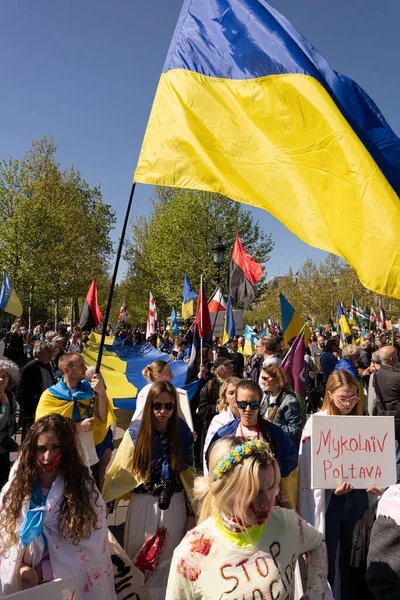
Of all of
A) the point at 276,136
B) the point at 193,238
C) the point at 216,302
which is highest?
the point at 193,238

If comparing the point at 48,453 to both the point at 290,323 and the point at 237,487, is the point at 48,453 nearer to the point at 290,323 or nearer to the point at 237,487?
the point at 237,487

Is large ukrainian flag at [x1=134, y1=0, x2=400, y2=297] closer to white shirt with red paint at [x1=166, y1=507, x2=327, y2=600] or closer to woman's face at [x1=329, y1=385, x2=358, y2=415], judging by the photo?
woman's face at [x1=329, y1=385, x2=358, y2=415]

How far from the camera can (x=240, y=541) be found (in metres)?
1.89

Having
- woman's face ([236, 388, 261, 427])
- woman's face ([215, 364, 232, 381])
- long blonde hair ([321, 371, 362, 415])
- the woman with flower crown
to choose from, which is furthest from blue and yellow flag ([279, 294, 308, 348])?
the woman with flower crown

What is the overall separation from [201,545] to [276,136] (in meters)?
2.73

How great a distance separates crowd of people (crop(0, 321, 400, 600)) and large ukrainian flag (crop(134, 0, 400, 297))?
4.11 feet

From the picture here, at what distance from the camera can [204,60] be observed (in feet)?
12.6

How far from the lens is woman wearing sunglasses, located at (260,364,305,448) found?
165 inches

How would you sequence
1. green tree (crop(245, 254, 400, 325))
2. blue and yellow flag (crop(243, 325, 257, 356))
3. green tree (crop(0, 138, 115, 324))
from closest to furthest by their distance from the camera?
blue and yellow flag (crop(243, 325, 257, 356))
green tree (crop(0, 138, 115, 324))
green tree (crop(245, 254, 400, 325))

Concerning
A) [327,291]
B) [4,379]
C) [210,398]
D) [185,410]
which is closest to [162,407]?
[185,410]

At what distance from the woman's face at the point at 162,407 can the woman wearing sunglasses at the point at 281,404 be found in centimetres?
111

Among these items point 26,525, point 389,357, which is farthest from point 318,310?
point 26,525

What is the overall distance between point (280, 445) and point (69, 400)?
6.29 ft

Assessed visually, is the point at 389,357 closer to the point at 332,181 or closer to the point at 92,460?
the point at 332,181
